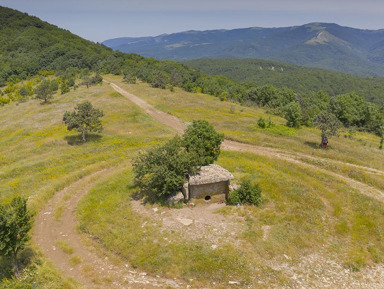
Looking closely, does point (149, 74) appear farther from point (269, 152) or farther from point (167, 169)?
point (167, 169)

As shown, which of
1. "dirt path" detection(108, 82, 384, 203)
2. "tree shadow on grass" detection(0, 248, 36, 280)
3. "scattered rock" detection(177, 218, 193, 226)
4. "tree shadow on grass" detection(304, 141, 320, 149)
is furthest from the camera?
"tree shadow on grass" detection(304, 141, 320, 149)

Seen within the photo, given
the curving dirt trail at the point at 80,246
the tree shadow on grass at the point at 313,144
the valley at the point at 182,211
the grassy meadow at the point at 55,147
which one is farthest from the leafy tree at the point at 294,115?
the grassy meadow at the point at 55,147

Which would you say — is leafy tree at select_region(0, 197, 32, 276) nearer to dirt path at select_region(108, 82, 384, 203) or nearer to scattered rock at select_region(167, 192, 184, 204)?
scattered rock at select_region(167, 192, 184, 204)

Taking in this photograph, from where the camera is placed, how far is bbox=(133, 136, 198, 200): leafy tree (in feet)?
81.9

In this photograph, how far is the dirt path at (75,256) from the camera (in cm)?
1714

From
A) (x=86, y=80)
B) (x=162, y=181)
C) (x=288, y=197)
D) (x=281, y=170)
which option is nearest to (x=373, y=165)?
(x=281, y=170)

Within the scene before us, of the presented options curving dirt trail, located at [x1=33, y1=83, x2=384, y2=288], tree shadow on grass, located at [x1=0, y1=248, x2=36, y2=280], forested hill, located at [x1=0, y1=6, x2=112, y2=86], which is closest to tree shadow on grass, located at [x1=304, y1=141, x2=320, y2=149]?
curving dirt trail, located at [x1=33, y1=83, x2=384, y2=288]

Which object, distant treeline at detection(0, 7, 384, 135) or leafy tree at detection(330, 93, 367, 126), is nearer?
leafy tree at detection(330, 93, 367, 126)

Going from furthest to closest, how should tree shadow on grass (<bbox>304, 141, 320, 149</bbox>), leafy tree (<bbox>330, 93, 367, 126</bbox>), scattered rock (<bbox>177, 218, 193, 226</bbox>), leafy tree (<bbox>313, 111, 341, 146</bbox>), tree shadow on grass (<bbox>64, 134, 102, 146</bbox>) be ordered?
leafy tree (<bbox>330, 93, 367, 126</bbox>)
tree shadow on grass (<bbox>64, 134, 102, 146</bbox>)
tree shadow on grass (<bbox>304, 141, 320, 149</bbox>)
leafy tree (<bbox>313, 111, 341, 146</bbox>)
scattered rock (<bbox>177, 218, 193, 226</bbox>)

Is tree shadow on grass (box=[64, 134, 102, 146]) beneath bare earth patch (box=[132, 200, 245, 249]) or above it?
above

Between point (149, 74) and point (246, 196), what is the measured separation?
308 feet

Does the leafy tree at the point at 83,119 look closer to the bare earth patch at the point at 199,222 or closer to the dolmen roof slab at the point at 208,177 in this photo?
the bare earth patch at the point at 199,222

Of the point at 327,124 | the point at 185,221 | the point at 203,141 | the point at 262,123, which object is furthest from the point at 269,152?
the point at 185,221

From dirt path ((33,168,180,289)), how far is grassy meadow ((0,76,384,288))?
0.68 metres
